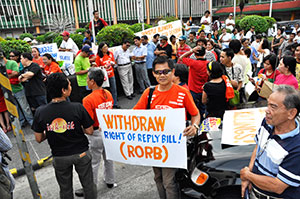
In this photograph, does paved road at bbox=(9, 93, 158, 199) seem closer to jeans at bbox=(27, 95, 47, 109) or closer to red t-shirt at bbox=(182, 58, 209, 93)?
jeans at bbox=(27, 95, 47, 109)

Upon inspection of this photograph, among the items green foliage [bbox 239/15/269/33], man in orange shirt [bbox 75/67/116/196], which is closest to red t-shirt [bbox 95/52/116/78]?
man in orange shirt [bbox 75/67/116/196]

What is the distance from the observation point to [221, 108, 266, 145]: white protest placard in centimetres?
280

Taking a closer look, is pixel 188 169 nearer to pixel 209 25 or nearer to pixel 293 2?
pixel 209 25

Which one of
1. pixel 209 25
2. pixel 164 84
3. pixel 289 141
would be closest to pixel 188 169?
pixel 164 84

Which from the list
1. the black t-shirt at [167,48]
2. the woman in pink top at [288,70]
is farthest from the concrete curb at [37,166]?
the black t-shirt at [167,48]

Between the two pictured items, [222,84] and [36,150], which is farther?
[36,150]

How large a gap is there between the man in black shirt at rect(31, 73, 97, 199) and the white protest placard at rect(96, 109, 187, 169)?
0.32 metres

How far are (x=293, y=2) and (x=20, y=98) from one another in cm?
4041

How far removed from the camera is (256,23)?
18875 mm

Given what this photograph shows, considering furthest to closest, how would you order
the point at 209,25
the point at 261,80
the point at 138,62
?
the point at 209,25
the point at 138,62
the point at 261,80

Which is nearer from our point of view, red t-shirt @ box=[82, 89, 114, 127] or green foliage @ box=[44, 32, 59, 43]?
red t-shirt @ box=[82, 89, 114, 127]

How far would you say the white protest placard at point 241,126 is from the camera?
2804mm

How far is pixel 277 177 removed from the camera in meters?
1.86

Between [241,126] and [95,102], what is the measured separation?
2.00 m
